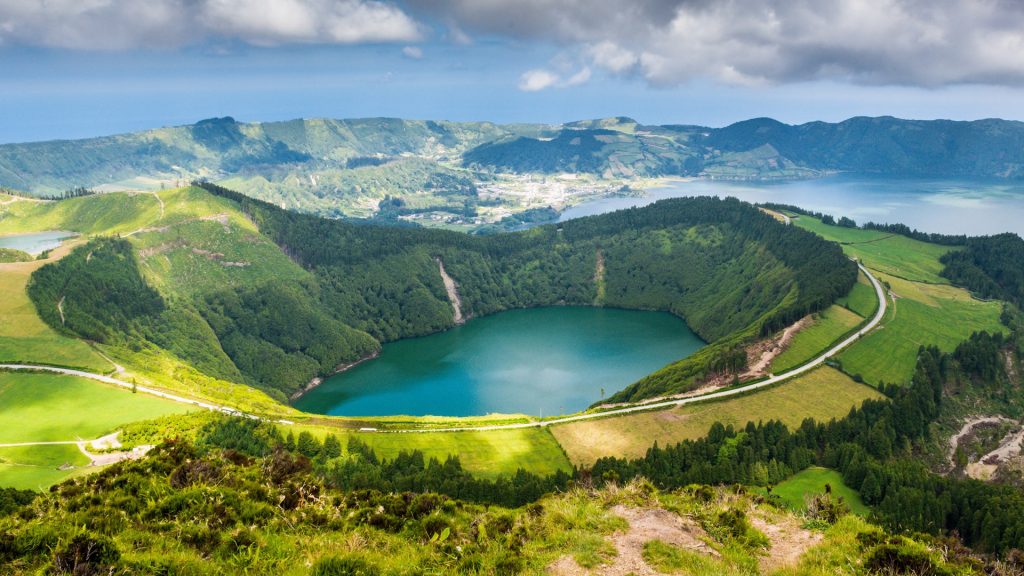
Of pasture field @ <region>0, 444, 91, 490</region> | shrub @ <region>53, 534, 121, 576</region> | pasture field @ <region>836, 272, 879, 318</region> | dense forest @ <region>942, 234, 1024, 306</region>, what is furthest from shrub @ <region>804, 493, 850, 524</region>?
dense forest @ <region>942, 234, 1024, 306</region>

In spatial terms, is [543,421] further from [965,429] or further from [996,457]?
[965,429]

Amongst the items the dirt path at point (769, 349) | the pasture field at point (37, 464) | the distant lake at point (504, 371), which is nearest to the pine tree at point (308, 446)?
the pasture field at point (37, 464)

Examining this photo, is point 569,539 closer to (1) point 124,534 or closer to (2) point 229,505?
(2) point 229,505

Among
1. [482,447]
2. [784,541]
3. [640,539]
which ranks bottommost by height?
[482,447]

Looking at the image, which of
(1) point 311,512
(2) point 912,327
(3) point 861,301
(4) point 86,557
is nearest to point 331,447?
(1) point 311,512

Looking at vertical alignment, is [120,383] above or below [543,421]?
above

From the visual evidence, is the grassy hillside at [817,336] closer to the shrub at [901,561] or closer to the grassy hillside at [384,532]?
the grassy hillside at [384,532]
